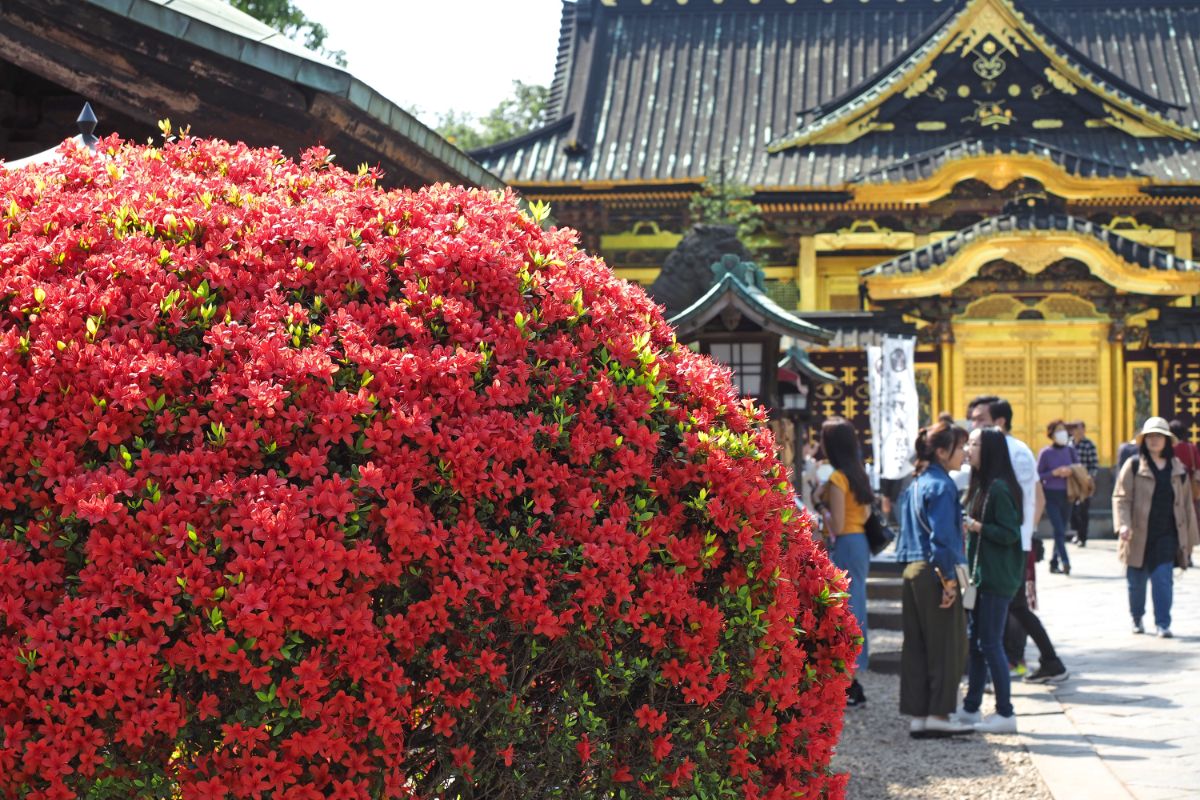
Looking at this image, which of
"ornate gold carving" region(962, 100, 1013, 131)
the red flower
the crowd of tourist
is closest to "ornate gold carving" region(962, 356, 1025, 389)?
"ornate gold carving" region(962, 100, 1013, 131)

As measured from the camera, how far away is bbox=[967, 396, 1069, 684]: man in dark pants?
910cm

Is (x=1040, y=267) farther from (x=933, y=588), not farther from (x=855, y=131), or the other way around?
(x=933, y=588)

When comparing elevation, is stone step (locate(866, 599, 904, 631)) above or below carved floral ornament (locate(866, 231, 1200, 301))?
below

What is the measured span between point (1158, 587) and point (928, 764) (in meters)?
4.74

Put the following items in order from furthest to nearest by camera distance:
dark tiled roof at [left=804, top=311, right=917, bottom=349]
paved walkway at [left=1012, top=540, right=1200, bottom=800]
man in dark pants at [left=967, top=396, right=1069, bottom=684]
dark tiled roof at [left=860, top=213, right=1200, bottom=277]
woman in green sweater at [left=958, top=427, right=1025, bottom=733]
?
dark tiled roof at [left=804, top=311, right=917, bottom=349] < dark tiled roof at [left=860, top=213, right=1200, bottom=277] < man in dark pants at [left=967, top=396, right=1069, bottom=684] < woman in green sweater at [left=958, top=427, right=1025, bottom=733] < paved walkway at [left=1012, top=540, right=1200, bottom=800]

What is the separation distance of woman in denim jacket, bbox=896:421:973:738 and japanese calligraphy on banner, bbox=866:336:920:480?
335 inches

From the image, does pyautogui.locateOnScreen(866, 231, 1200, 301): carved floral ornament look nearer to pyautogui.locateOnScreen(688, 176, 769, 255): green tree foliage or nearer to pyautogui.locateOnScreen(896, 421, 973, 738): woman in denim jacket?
pyautogui.locateOnScreen(688, 176, 769, 255): green tree foliage

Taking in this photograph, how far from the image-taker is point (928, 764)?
7.32 meters

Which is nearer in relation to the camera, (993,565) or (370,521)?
(370,521)

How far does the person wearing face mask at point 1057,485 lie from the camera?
16266mm

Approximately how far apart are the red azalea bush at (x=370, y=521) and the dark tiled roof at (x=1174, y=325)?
2063cm

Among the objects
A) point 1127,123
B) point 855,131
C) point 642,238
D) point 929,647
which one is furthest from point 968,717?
point 1127,123

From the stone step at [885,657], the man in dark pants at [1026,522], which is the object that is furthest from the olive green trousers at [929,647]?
the stone step at [885,657]

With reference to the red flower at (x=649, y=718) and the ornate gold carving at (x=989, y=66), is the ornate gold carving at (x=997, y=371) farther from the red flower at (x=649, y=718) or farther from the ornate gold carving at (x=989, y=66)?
the red flower at (x=649, y=718)
